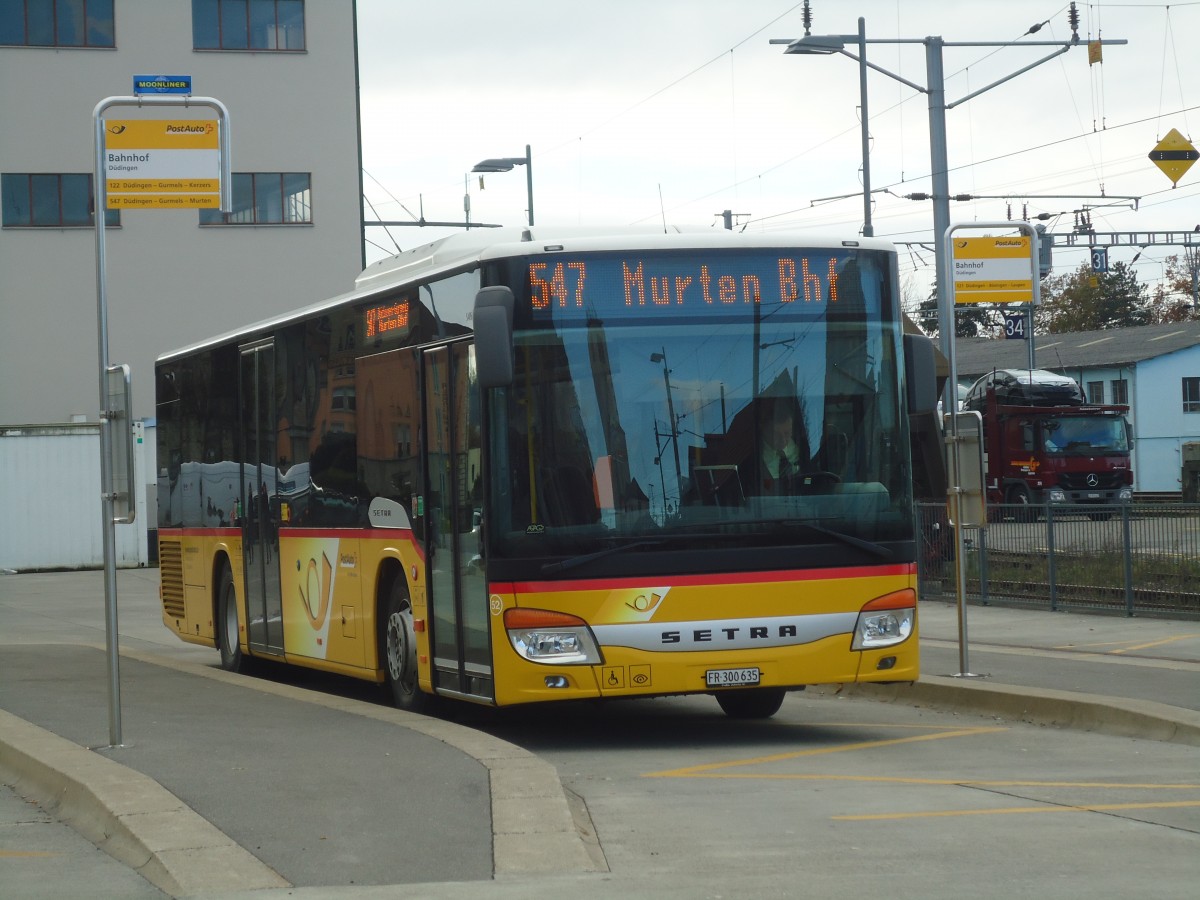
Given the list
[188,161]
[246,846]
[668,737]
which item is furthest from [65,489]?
[246,846]

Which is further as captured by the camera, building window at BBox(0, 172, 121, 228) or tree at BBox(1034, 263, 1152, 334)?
tree at BBox(1034, 263, 1152, 334)

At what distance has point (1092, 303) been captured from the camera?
3898 inches

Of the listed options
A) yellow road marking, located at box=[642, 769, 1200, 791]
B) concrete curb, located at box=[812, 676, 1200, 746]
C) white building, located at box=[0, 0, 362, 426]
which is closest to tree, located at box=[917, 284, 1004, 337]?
white building, located at box=[0, 0, 362, 426]

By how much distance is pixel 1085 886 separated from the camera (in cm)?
657

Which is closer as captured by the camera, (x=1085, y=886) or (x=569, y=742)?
(x=1085, y=886)

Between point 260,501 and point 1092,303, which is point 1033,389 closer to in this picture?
point 260,501

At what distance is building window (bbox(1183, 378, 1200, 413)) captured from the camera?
66.1 meters

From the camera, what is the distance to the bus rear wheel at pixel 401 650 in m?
12.0

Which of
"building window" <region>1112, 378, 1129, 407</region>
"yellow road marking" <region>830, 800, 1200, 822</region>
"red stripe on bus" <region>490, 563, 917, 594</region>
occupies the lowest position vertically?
"yellow road marking" <region>830, 800, 1200, 822</region>

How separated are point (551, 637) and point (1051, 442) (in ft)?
121

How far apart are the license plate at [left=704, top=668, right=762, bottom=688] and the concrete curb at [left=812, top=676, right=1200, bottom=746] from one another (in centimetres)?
251

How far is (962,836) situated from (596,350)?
3.90m

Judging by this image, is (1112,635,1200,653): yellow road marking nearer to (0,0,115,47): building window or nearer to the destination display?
the destination display

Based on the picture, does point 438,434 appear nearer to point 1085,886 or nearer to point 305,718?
point 305,718
